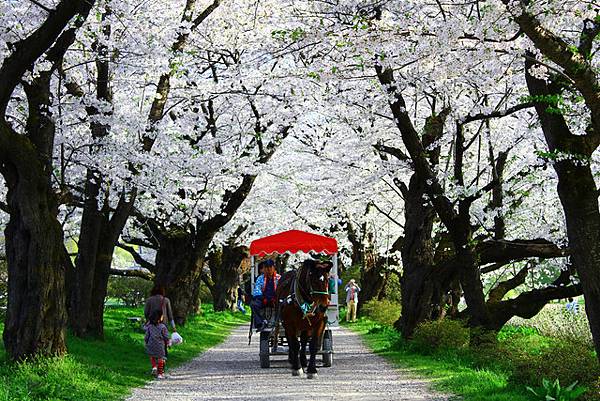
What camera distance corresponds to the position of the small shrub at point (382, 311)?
32094 millimetres

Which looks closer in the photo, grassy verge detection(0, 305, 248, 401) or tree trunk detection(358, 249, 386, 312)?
grassy verge detection(0, 305, 248, 401)

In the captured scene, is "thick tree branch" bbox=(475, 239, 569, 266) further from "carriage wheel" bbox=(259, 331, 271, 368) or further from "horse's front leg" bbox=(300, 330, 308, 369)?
"horse's front leg" bbox=(300, 330, 308, 369)

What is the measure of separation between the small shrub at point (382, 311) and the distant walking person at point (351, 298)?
616 millimetres

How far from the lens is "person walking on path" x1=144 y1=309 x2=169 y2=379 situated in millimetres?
14508

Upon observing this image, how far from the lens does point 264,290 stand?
17594mm

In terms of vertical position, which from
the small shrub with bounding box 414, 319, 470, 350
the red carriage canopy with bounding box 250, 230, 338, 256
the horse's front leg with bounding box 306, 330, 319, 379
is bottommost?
the horse's front leg with bounding box 306, 330, 319, 379

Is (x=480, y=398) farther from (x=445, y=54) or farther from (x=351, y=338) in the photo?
(x=351, y=338)

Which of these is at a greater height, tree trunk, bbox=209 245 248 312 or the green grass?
tree trunk, bbox=209 245 248 312

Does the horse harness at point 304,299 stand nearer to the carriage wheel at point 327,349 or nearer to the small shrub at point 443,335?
the carriage wheel at point 327,349

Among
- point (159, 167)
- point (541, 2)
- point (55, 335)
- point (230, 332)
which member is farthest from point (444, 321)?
point (230, 332)

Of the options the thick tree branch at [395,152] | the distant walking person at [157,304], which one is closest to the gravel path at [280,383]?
the distant walking person at [157,304]

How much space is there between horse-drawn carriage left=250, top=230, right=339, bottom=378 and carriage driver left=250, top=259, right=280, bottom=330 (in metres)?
0.16

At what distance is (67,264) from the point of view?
61.8 feet

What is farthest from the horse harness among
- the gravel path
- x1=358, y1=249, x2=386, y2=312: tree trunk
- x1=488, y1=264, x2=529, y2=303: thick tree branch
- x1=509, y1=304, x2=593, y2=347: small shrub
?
x1=358, y1=249, x2=386, y2=312: tree trunk
